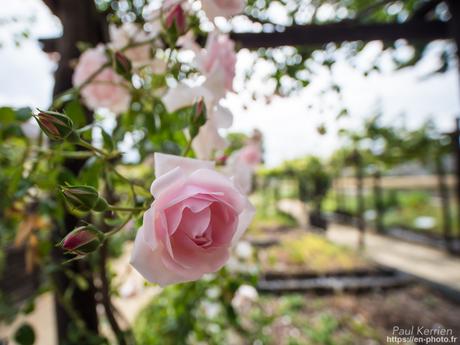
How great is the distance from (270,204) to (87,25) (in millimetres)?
6578

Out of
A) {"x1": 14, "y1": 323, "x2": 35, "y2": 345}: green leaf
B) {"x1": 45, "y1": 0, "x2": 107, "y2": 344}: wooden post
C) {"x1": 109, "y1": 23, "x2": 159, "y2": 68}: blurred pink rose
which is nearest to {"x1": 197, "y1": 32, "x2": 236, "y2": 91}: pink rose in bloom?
{"x1": 109, "y1": 23, "x2": 159, "y2": 68}: blurred pink rose

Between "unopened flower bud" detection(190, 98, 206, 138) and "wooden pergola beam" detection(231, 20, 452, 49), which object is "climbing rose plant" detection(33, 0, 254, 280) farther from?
"wooden pergola beam" detection(231, 20, 452, 49)

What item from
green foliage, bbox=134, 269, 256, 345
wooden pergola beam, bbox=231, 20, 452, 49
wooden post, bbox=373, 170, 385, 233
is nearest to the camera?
green foliage, bbox=134, 269, 256, 345

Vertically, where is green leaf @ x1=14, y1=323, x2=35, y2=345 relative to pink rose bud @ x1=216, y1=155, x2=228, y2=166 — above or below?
below

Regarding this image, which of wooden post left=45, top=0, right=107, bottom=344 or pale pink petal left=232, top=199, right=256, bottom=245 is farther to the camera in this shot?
wooden post left=45, top=0, right=107, bottom=344

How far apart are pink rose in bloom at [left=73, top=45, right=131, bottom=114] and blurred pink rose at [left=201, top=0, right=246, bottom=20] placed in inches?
6.2

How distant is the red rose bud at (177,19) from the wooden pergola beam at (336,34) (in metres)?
0.43

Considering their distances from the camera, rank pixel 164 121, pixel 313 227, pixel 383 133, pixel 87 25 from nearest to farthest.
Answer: pixel 164 121, pixel 87 25, pixel 383 133, pixel 313 227

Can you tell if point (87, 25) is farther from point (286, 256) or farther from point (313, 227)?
point (313, 227)

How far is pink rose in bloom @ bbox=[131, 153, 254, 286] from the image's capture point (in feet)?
0.58

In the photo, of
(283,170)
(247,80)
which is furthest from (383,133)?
(283,170)

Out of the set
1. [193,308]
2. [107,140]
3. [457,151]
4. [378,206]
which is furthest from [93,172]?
[378,206]

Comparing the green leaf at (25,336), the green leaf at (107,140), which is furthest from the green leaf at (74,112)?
the green leaf at (25,336)

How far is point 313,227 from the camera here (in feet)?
16.5
